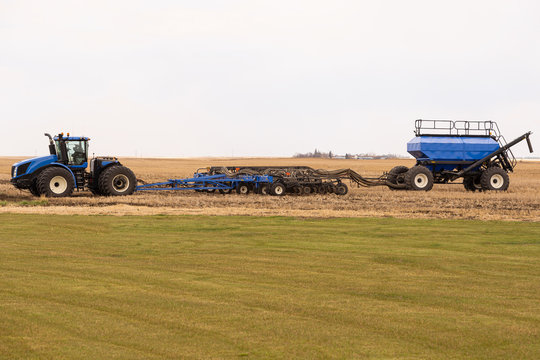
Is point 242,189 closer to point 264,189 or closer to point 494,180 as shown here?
point 264,189

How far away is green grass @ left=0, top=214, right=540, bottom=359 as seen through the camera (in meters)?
6.66

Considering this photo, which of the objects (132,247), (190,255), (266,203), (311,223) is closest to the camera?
(190,255)

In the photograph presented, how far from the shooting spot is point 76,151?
27344 mm

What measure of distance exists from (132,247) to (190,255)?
1.63m

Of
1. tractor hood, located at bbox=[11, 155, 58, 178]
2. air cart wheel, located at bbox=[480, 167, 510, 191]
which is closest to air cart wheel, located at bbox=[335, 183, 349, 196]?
air cart wheel, located at bbox=[480, 167, 510, 191]

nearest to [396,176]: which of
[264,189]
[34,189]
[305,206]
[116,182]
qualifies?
[264,189]

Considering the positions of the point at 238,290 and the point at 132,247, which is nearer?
the point at 238,290

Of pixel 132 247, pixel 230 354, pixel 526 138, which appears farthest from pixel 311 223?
pixel 526 138

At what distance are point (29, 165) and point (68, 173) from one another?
5.28 feet

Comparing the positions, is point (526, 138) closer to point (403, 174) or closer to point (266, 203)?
point (403, 174)

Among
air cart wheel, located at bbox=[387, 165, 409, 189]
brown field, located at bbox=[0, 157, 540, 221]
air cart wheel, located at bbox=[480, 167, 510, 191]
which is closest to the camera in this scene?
brown field, located at bbox=[0, 157, 540, 221]

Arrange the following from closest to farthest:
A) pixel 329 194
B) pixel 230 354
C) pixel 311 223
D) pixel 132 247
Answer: pixel 230 354
pixel 132 247
pixel 311 223
pixel 329 194

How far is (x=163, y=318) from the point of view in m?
7.61

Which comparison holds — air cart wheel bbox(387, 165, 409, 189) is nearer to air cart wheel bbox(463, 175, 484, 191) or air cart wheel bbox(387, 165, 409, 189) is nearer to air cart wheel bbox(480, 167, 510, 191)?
air cart wheel bbox(463, 175, 484, 191)
